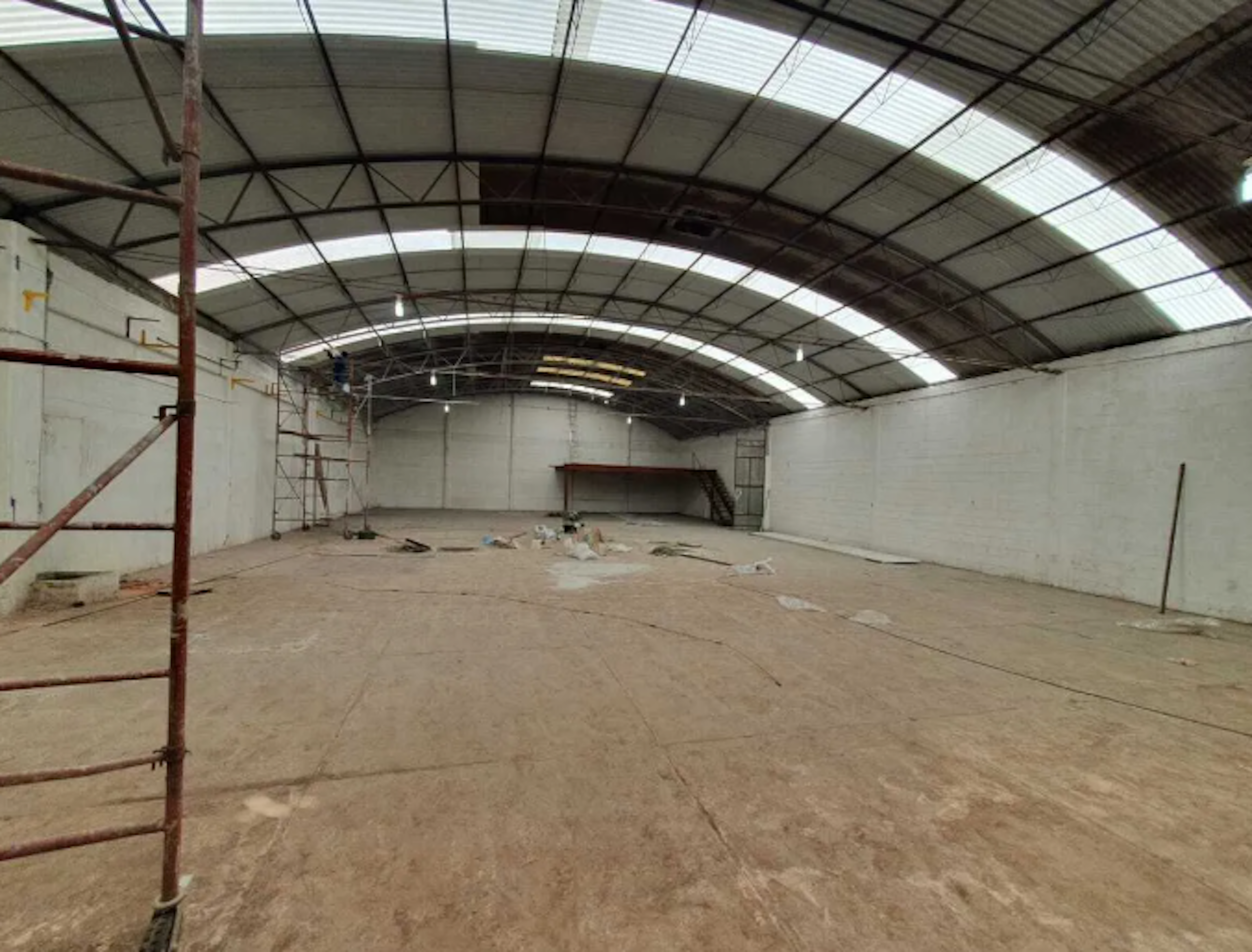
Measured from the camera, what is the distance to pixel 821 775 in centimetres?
341

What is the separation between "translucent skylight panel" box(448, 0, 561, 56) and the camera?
6211 mm

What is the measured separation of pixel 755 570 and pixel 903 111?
327 inches

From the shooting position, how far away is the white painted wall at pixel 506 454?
27.1 m

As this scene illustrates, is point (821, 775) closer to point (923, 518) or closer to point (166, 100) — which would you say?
point (166, 100)

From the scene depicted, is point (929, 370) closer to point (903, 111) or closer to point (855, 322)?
point (855, 322)

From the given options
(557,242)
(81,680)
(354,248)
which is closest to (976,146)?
(557,242)

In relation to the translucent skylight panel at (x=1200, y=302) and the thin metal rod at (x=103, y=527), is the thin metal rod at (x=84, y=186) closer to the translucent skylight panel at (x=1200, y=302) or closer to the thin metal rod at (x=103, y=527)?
the thin metal rod at (x=103, y=527)

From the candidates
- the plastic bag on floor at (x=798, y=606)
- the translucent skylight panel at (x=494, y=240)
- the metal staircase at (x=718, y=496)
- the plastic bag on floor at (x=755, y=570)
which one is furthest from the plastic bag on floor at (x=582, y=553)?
the metal staircase at (x=718, y=496)

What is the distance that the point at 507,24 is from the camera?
21.2 feet

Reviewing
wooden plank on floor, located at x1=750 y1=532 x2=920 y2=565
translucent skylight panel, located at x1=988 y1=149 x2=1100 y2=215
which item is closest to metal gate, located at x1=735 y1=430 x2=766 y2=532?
wooden plank on floor, located at x1=750 y1=532 x2=920 y2=565

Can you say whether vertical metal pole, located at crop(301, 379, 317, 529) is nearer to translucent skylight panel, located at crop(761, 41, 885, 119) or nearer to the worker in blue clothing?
the worker in blue clothing

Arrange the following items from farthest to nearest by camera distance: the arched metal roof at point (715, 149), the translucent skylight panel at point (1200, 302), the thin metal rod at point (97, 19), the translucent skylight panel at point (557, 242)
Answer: the translucent skylight panel at point (557, 242) → the translucent skylight panel at point (1200, 302) → the arched metal roof at point (715, 149) → the thin metal rod at point (97, 19)

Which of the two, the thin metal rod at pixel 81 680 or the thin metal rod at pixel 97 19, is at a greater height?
the thin metal rod at pixel 97 19

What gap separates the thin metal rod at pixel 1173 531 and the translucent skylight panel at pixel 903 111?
7.21 metres
